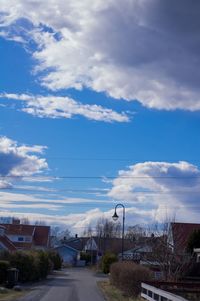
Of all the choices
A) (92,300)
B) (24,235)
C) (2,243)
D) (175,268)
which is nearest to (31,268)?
(175,268)

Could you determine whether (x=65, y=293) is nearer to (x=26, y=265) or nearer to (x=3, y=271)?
(x=3, y=271)

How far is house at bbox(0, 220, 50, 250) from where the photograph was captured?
324 feet

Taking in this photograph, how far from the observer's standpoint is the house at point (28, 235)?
98750mm

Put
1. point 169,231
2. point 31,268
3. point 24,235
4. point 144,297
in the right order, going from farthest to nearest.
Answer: point 24,235 → point 31,268 → point 169,231 → point 144,297

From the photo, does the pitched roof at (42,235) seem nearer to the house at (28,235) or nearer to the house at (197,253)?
the house at (28,235)

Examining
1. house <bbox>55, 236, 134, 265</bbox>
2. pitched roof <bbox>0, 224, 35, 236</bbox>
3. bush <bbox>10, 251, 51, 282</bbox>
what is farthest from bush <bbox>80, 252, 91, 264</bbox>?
bush <bbox>10, 251, 51, 282</bbox>

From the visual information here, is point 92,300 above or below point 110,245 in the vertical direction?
below

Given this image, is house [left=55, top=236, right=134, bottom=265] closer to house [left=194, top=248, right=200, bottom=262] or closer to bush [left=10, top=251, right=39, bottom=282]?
house [left=194, top=248, right=200, bottom=262]

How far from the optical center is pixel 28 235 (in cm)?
10006

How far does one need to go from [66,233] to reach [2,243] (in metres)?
113

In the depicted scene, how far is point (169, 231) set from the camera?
41.9 metres

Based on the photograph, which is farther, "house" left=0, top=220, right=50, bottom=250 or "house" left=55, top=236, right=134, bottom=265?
"house" left=55, top=236, right=134, bottom=265

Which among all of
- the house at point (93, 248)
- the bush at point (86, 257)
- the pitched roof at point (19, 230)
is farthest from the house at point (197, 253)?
the bush at point (86, 257)

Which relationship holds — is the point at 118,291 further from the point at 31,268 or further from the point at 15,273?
the point at 31,268
